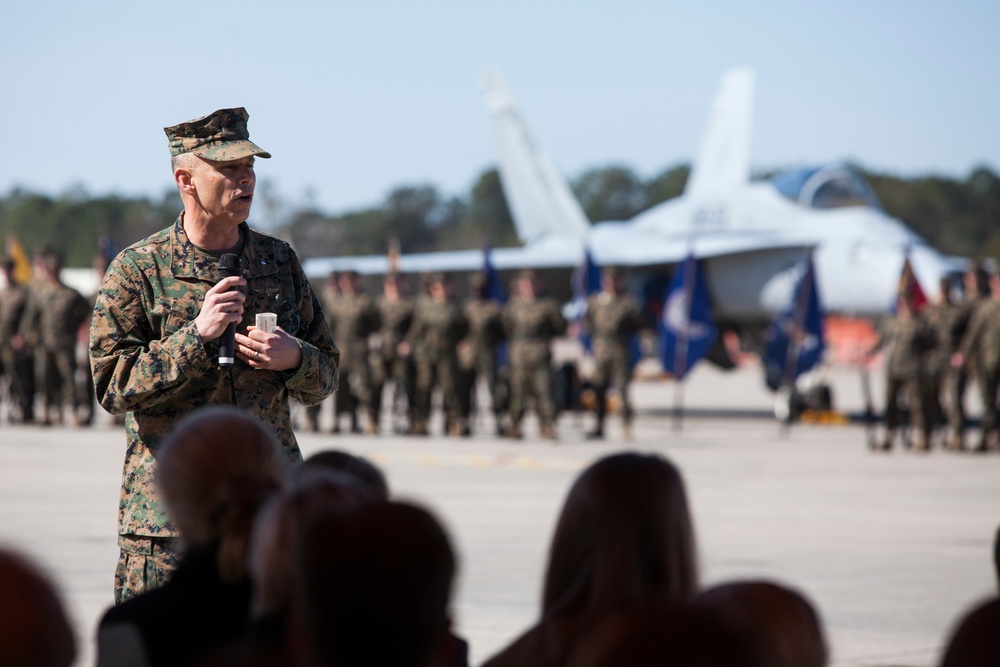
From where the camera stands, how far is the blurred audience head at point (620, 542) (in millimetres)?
2479

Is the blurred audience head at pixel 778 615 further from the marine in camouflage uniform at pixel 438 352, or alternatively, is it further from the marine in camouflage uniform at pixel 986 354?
the marine in camouflage uniform at pixel 438 352

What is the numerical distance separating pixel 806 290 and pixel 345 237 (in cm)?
8654

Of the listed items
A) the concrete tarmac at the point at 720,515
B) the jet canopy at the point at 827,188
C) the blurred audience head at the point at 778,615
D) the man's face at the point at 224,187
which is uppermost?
the jet canopy at the point at 827,188

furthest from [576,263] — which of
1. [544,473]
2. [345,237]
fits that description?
[345,237]

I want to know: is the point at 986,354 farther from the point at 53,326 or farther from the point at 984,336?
the point at 53,326

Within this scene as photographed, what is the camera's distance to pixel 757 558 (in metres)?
8.35

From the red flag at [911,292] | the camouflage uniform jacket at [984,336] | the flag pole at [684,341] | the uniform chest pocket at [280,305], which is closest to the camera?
the uniform chest pocket at [280,305]

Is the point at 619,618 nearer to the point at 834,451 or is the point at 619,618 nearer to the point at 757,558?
the point at 757,558

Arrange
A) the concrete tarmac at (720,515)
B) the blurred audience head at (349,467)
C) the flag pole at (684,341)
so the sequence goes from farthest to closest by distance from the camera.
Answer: the flag pole at (684,341)
the concrete tarmac at (720,515)
the blurred audience head at (349,467)

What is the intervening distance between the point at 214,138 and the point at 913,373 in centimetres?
1396

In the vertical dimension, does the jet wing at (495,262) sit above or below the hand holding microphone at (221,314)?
above

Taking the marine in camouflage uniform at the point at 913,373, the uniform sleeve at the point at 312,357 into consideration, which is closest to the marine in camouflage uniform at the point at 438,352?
the marine in camouflage uniform at the point at 913,373

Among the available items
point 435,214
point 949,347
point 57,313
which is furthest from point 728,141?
point 435,214

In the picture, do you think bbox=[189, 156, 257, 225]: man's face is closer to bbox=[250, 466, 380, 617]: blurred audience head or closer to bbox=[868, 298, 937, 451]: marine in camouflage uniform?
bbox=[250, 466, 380, 617]: blurred audience head
